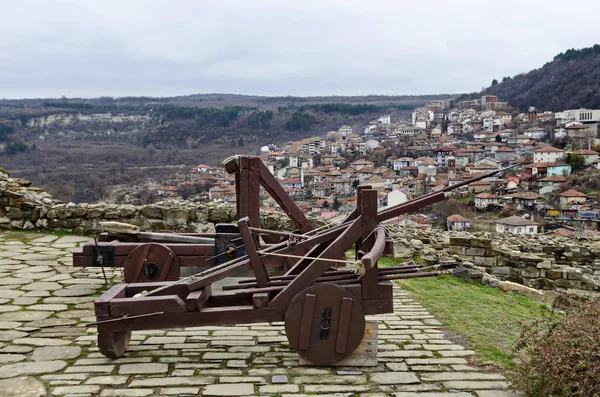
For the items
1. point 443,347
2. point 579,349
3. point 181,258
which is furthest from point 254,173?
point 579,349

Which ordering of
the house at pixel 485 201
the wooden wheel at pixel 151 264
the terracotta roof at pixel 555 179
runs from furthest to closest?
the terracotta roof at pixel 555 179 → the house at pixel 485 201 → the wooden wheel at pixel 151 264

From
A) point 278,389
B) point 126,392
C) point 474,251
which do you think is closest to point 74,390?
point 126,392

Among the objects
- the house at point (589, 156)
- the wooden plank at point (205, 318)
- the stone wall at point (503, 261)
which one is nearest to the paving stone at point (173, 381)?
the wooden plank at point (205, 318)

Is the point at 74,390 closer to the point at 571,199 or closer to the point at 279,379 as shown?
the point at 279,379

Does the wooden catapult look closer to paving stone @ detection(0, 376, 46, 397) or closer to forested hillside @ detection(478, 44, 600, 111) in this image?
paving stone @ detection(0, 376, 46, 397)

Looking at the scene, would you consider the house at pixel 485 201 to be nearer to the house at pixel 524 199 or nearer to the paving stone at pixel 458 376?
the house at pixel 524 199

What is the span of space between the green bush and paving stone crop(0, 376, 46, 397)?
2.92 meters

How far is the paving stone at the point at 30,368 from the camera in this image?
3.45 m

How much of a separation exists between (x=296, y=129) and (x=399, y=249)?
7908 centimetres

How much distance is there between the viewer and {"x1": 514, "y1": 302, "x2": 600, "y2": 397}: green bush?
2738 millimetres

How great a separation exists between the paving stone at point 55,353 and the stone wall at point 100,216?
539 cm

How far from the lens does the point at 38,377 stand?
11.1 feet

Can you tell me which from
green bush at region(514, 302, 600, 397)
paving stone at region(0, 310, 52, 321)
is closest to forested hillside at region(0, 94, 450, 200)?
paving stone at region(0, 310, 52, 321)

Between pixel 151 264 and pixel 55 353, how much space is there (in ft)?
5.50
